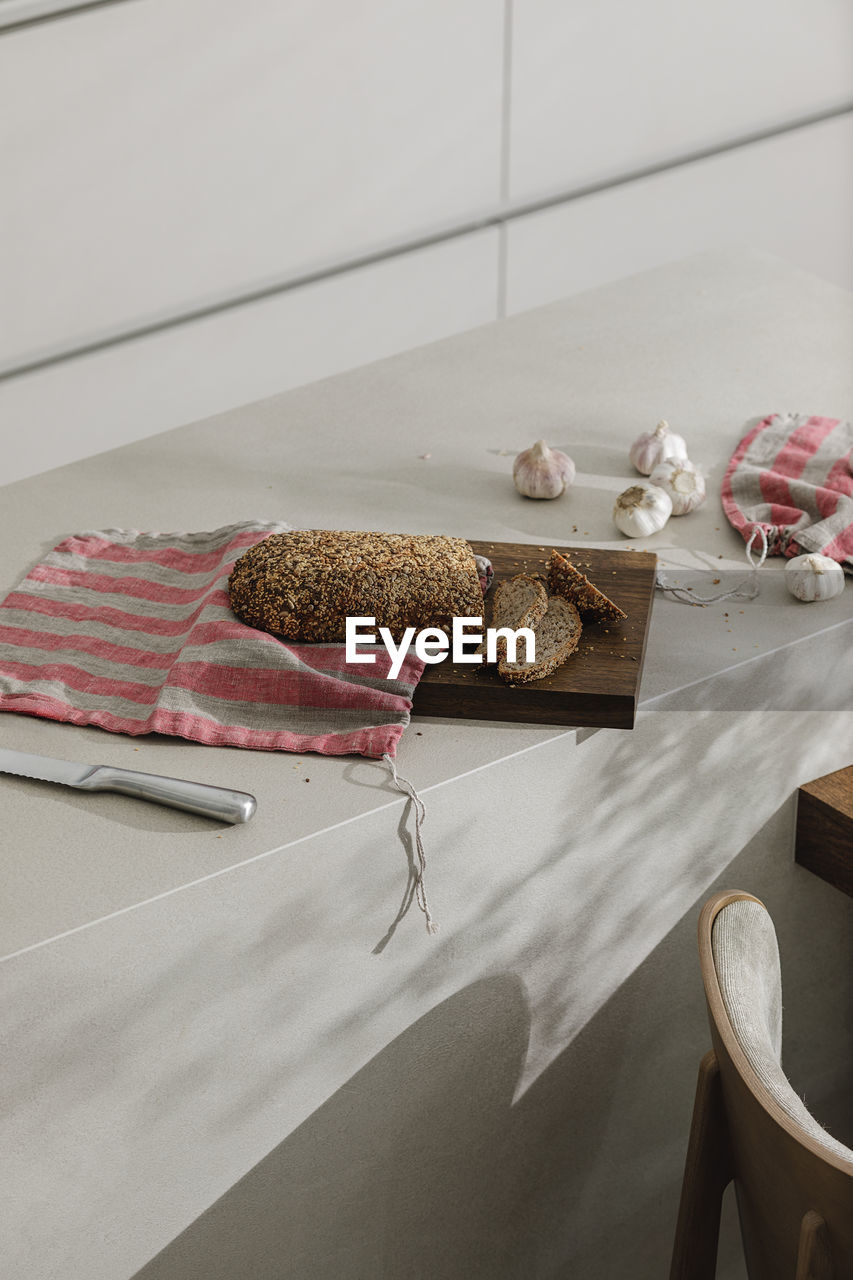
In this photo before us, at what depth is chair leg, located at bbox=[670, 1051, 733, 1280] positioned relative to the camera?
3.62ft

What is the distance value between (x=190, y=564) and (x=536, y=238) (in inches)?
64.1

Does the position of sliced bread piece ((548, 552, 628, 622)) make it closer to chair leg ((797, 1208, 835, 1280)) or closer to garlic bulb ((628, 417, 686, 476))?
garlic bulb ((628, 417, 686, 476))

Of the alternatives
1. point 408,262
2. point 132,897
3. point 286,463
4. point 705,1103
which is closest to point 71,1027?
point 132,897

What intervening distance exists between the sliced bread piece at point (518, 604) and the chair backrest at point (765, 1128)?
287 mm

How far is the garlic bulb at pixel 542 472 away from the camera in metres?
1.51

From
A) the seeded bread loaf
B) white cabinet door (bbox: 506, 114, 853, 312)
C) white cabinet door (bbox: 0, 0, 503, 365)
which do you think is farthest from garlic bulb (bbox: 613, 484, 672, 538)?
white cabinet door (bbox: 506, 114, 853, 312)

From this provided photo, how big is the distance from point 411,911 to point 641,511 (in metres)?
0.50

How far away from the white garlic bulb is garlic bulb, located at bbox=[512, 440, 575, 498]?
10.6 inches

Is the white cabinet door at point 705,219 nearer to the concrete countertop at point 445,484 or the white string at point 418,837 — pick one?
the concrete countertop at point 445,484

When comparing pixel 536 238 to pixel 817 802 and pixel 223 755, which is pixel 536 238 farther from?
pixel 223 755

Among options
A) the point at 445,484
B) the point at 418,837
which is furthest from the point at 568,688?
the point at 445,484

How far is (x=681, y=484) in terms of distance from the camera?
1502 mm

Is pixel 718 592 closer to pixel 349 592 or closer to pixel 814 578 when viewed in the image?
Result: pixel 814 578

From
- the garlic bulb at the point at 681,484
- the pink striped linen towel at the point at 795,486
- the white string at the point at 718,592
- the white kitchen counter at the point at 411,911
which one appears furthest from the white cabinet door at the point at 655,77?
the white string at the point at 718,592
